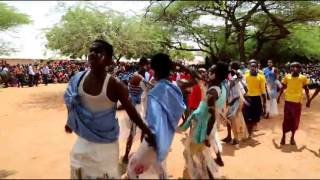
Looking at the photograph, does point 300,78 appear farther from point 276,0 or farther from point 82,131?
point 276,0

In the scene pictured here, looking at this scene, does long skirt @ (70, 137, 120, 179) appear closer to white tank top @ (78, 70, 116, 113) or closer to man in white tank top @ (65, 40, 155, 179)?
man in white tank top @ (65, 40, 155, 179)

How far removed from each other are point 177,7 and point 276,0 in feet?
14.4

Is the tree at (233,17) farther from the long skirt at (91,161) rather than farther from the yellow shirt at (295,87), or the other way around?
the long skirt at (91,161)

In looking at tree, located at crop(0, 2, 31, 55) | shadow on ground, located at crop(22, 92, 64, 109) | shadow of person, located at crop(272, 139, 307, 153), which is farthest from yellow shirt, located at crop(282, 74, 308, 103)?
tree, located at crop(0, 2, 31, 55)

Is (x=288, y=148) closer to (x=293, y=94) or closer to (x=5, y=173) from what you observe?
(x=293, y=94)

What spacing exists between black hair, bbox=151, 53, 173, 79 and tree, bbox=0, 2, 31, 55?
19.3m

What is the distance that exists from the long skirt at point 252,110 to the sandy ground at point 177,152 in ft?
1.46

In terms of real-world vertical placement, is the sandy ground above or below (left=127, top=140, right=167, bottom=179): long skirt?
below

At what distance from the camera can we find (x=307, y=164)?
25.2 feet

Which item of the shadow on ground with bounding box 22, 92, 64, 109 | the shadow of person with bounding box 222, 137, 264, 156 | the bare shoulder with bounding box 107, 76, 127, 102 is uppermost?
the bare shoulder with bounding box 107, 76, 127, 102

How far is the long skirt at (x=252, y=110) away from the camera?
9828 mm

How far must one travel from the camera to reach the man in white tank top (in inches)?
166

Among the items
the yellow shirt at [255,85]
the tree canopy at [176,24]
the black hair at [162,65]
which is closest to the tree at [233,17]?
the tree canopy at [176,24]

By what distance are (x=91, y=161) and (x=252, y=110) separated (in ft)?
20.5
